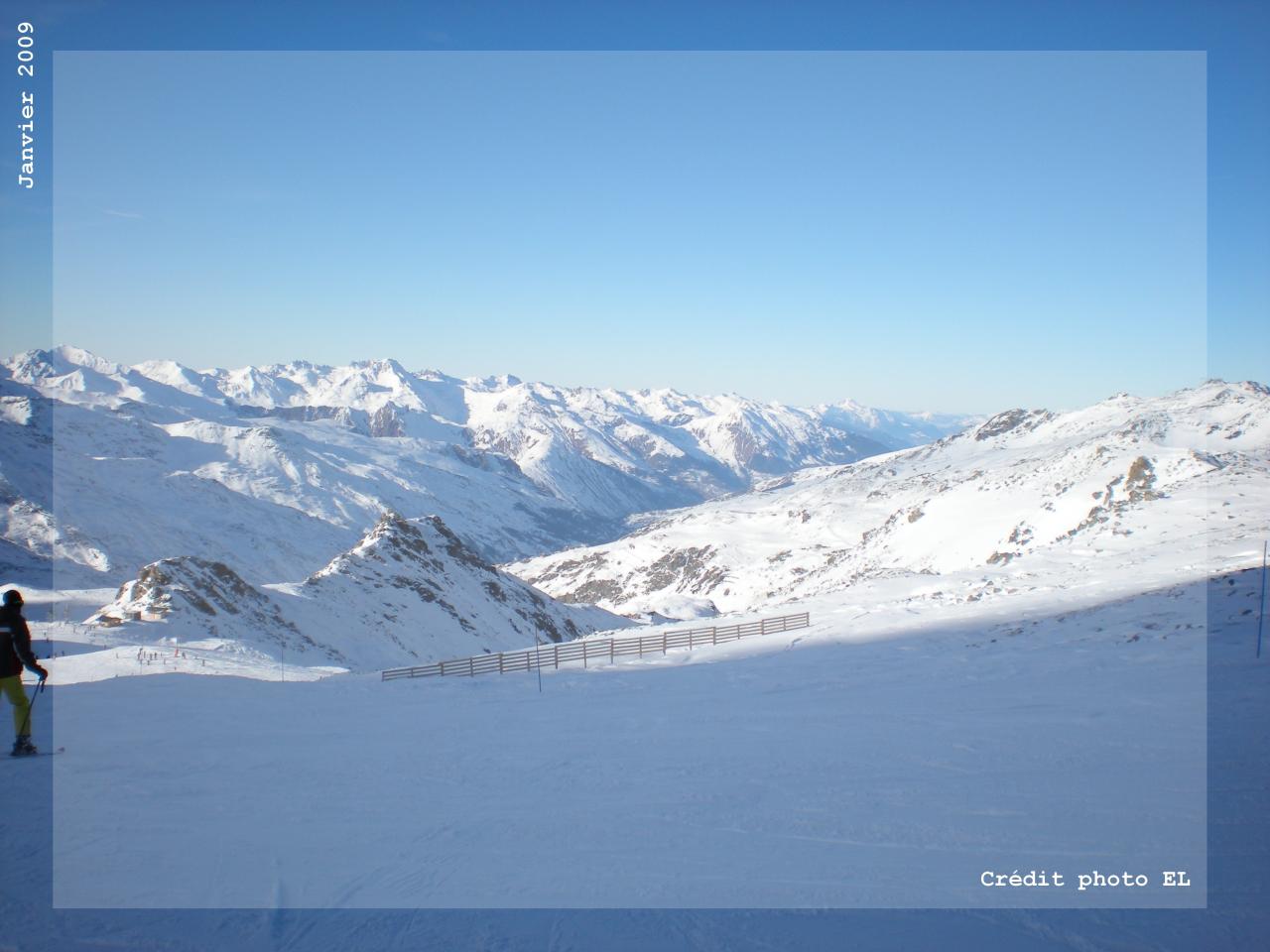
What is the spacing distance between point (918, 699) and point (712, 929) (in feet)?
41.6

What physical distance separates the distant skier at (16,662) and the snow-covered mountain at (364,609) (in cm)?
2940

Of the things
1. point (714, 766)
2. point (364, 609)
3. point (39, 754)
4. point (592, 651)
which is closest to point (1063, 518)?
point (592, 651)

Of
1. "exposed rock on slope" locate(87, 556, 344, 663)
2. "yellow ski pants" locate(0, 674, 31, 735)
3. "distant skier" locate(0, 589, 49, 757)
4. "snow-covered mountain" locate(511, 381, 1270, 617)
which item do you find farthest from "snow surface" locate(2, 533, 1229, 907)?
"exposed rock on slope" locate(87, 556, 344, 663)

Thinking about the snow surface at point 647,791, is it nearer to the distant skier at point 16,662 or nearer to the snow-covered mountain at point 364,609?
the distant skier at point 16,662

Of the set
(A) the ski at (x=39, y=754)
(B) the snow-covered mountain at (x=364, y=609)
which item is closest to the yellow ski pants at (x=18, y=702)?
(A) the ski at (x=39, y=754)

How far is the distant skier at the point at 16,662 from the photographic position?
35.4 ft

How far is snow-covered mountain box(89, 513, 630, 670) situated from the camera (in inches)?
1839

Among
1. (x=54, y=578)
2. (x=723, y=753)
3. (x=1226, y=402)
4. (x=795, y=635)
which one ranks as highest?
(x=1226, y=402)

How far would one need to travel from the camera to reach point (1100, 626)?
77.5 feet

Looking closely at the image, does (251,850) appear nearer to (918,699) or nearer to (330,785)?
(330,785)

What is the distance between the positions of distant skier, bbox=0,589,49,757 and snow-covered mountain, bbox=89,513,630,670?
29.4m

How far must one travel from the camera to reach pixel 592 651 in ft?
110

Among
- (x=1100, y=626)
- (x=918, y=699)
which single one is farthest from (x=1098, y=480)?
(x=918, y=699)

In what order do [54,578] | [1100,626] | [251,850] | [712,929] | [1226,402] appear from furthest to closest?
[1226,402]
[54,578]
[1100,626]
[251,850]
[712,929]
